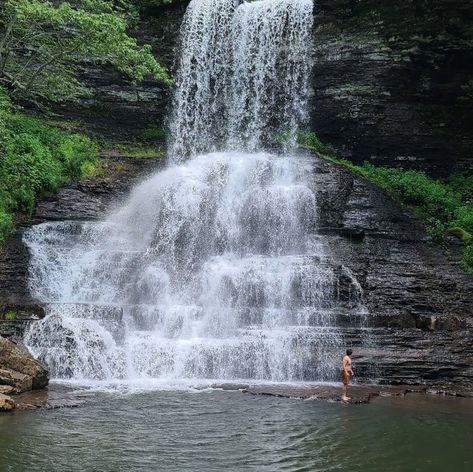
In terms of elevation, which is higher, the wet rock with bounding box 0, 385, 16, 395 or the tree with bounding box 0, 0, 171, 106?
the tree with bounding box 0, 0, 171, 106

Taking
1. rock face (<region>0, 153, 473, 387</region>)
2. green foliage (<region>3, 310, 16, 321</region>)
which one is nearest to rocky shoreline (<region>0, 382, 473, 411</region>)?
rock face (<region>0, 153, 473, 387</region>)

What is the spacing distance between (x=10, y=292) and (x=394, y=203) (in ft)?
44.1

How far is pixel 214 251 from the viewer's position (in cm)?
1986

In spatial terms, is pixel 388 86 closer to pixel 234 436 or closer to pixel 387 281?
pixel 387 281

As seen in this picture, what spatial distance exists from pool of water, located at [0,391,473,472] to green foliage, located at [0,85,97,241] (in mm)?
9937

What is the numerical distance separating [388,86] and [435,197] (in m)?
5.95

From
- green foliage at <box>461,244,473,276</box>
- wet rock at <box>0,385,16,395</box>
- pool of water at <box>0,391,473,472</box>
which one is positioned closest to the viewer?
pool of water at <box>0,391,473,472</box>

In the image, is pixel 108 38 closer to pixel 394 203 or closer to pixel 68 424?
pixel 394 203

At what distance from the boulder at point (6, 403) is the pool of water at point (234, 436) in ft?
1.00

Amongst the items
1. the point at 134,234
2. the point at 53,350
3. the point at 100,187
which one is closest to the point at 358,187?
the point at 134,234

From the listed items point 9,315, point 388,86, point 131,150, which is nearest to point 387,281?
point 9,315

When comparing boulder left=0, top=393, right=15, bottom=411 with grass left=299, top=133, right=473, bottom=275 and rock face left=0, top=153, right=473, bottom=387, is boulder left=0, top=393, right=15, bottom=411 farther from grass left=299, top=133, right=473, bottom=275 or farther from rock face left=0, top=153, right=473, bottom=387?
grass left=299, top=133, right=473, bottom=275

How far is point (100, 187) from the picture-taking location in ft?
74.9

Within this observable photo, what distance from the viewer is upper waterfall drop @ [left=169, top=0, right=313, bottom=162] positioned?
26578 mm
